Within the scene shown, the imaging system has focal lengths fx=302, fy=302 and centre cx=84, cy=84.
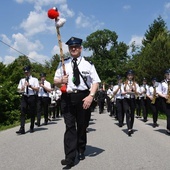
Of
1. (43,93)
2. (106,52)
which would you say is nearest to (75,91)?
(43,93)

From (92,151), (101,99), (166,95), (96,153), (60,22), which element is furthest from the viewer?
(101,99)

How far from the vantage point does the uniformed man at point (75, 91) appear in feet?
18.4

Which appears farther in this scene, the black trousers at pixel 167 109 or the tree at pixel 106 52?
the tree at pixel 106 52

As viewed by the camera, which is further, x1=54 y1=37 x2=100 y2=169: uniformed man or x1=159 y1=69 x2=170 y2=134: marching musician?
x1=159 y1=69 x2=170 y2=134: marching musician

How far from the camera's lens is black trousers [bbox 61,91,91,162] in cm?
554

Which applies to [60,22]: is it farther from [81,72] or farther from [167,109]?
[167,109]

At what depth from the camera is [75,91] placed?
18.7 ft

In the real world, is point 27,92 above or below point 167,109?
above

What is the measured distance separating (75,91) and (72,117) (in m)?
0.50

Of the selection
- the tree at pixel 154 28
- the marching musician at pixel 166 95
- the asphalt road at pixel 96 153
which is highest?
the tree at pixel 154 28

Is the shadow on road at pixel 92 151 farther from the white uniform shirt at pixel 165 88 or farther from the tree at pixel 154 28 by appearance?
the tree at pixel 154 28

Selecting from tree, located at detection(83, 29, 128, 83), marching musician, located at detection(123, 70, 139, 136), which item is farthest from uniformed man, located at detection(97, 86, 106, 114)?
tree, located at detection(83, 29, 128, 83)

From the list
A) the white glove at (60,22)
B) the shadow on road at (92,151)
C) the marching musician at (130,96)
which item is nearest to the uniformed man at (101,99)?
the marching musician at (130,96)

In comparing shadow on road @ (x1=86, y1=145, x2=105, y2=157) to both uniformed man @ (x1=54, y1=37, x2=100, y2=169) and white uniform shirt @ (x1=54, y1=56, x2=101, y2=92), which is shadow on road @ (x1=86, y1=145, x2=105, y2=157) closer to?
uniformed man @ (x1=54, y1=37, x2=100, y2=169)
